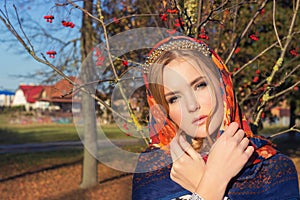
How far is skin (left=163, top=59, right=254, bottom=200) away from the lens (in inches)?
57.5

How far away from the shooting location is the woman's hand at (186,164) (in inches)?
59.1

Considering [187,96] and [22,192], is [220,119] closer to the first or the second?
[187,96]

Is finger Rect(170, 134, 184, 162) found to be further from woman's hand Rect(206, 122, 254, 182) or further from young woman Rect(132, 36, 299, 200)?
woman's hand Rect(206, 122, 254, 182)

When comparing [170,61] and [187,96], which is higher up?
[170,61]

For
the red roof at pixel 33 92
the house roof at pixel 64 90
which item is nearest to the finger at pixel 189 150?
the house roof at pixel 64 90

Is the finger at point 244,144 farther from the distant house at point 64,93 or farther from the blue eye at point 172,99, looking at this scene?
the distant house at point 64,93

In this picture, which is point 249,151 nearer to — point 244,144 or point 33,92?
point 244,144

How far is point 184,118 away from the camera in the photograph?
1597 mm

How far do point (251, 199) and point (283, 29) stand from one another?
1320 centimetres

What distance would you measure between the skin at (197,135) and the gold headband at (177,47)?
0.10m

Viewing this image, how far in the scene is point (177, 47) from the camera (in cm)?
168

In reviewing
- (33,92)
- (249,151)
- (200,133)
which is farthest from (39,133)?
(249,151)

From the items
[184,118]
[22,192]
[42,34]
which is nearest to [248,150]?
[184,118]

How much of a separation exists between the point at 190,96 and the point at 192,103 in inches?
1.3
